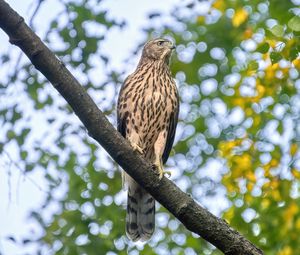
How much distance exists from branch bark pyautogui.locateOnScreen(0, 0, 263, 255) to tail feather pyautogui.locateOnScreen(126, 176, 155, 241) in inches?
60.7

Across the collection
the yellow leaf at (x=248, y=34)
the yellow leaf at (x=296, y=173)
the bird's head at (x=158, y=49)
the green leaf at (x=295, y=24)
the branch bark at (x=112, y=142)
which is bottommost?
the branch bark at (x=112, y=142)

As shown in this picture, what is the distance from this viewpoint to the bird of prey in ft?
18.2

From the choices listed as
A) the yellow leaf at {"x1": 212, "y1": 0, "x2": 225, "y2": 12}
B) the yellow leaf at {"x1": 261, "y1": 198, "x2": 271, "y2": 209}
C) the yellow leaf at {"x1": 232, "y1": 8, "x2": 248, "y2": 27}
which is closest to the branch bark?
the yellow leaf at {"x1": 261, "y1": 198, "x2": 271, "y2": 209}

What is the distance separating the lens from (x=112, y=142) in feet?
12.4

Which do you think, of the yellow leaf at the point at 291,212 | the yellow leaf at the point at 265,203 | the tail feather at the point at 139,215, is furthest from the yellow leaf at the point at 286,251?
the tail feather at the point at 139,215

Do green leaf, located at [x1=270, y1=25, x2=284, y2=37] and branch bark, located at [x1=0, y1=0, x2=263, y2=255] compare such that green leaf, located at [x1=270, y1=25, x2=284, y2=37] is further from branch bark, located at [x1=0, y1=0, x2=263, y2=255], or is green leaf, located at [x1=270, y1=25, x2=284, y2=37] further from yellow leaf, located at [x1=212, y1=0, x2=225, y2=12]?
yellow leaf, located at [x1=212, y1=0, x2=225, y2=12]

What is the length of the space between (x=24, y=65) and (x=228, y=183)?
209 centimetres

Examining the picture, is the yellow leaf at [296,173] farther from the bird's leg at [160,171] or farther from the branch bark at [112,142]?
the branch bark at [112,142]

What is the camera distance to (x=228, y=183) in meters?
6.48

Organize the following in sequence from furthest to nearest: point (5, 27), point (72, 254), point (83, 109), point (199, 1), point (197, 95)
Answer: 1. point (197, 95)
2. point (199, 1)
3. point (72, 254)
4. point (83, 109)
5. point (5, 27)

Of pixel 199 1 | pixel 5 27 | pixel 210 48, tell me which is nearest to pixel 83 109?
pixel 5 27

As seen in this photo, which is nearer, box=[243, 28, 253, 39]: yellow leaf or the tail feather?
the tail feather

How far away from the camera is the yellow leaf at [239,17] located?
683 cm

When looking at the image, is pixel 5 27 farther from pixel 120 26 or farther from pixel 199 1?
pixel 199 1
